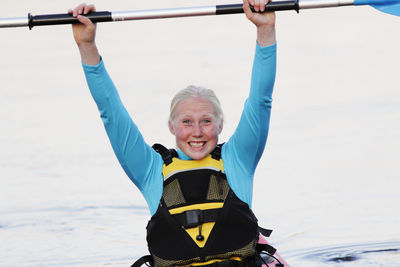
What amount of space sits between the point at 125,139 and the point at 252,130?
46 cm

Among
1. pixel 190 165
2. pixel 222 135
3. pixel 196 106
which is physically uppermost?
pixel 222 135

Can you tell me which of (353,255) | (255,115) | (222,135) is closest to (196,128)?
(255,115)

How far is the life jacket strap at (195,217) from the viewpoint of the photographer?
2.79 meters

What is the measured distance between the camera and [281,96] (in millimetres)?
7910

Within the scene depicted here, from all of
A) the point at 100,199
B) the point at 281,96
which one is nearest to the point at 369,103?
the point at 281,96

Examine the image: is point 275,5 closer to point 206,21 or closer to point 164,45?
point 164,45

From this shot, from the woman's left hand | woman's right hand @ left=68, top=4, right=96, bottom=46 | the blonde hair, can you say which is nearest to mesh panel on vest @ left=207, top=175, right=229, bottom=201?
the blonde hair

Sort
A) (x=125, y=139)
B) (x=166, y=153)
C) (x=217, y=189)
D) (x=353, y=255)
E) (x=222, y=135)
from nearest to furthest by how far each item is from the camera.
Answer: (x=125, y=139)
(x=217, y=189)
(x=166, y=153)
(x=353, y=255)
(x=222, y=135)

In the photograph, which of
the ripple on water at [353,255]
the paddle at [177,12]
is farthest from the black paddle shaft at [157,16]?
the ripple on water at [353,255]

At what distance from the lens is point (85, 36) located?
2.69m

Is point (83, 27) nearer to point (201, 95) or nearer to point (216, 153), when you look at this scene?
point (201, 95)

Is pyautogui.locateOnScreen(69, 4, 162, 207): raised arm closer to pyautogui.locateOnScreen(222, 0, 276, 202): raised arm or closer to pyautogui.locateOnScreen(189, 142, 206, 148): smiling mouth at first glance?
pyautogui.locateOnScreen(189, 142, 206, 148): smiling mouth

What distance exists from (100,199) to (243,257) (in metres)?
2.95

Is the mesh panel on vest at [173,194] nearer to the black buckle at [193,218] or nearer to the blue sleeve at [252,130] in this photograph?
the black buckle at [193,218]
